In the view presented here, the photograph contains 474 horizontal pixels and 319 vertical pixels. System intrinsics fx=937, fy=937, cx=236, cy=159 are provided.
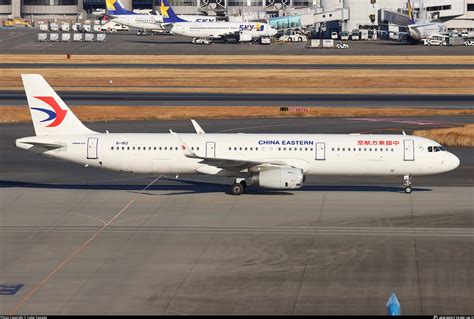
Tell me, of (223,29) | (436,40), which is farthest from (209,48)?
(436,40)

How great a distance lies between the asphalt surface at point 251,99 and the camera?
101 meters

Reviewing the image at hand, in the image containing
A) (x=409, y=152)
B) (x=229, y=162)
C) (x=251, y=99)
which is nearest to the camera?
(x=229, y=162)

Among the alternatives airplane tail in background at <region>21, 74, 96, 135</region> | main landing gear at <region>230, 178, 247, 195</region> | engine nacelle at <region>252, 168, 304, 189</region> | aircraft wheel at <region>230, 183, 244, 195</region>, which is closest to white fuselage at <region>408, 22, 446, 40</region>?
main landing gear at <region>230, 178, 247, 195</region>

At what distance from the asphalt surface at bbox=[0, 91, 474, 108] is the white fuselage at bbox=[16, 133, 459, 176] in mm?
41756

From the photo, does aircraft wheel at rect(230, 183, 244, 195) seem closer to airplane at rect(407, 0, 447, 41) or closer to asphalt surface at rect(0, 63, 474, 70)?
asphalt surface at rect(0, 63, 474, 70)

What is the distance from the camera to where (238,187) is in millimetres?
58844

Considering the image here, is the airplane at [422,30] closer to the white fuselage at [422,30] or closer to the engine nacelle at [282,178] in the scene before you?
the white fuselage at [422,30]

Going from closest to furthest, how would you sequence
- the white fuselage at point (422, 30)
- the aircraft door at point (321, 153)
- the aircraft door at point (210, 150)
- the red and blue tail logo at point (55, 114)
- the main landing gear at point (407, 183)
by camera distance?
the aircraft door at point (321, 153) < the aircraft door at point (210, 150) < the red and blue tail logo at point (55, 114) < the main landing gear at point (407, 183) < the white fuselage at point (422, 30)

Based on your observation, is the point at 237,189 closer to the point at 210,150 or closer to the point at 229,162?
the point at 229,162

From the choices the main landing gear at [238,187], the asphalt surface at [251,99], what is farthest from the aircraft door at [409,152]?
the asphalt surface at [251,99]

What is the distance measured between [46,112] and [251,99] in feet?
159

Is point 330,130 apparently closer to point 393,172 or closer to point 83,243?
point 393,172

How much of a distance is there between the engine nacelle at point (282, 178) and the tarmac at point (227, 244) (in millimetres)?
1144

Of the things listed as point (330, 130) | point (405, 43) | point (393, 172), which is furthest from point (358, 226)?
point (405, 43)
